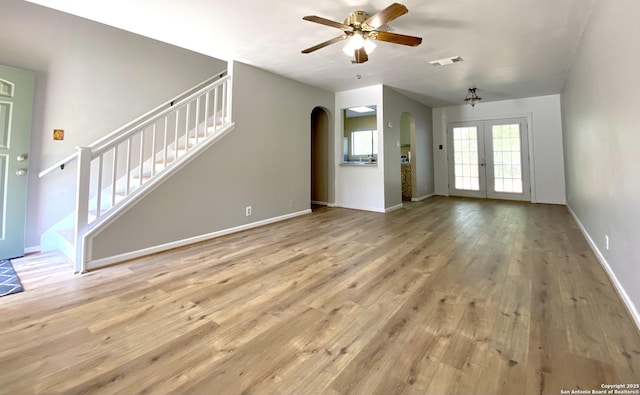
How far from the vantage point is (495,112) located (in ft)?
22.7

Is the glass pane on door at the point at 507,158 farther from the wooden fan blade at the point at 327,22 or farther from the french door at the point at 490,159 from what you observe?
the wooden fan blade at the point at 327,22

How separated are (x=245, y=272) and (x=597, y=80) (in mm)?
3785

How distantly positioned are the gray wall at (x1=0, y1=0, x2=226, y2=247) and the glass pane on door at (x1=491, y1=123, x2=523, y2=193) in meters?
7.65

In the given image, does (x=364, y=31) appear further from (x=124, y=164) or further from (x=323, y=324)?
(x=124, y=164)

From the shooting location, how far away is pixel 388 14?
2.30 m

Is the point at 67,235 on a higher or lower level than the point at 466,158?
lower

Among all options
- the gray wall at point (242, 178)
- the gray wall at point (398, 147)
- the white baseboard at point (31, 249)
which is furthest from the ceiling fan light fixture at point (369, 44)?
the white baseboard at point (31, 249)

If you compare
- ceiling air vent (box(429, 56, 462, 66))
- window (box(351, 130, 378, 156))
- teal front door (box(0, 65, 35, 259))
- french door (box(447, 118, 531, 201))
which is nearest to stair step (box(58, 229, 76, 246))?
teal front door (box(0, 65, 35, 259))

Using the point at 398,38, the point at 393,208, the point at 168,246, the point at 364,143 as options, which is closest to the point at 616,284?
the point at 398,38

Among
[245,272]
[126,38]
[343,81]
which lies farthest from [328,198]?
[126,38]

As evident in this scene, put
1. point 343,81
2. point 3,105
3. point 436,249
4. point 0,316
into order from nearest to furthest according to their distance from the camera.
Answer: point 0,316, point 3,105, point 436,249, point 343,81

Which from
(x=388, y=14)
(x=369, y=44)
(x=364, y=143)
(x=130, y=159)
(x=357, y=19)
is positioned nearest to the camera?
(x=388, y=14)

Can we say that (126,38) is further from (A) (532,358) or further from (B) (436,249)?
(A) (532,358)

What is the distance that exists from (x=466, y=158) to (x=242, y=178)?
6238mm
